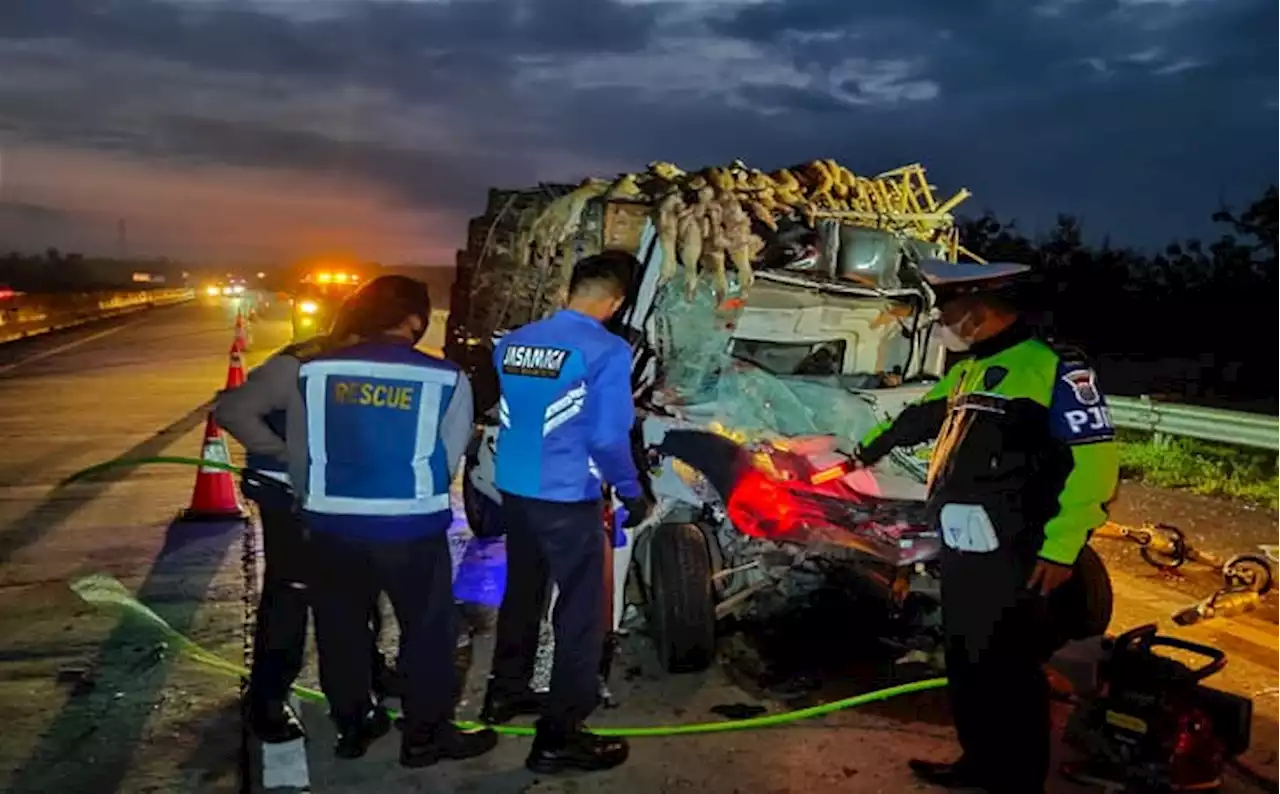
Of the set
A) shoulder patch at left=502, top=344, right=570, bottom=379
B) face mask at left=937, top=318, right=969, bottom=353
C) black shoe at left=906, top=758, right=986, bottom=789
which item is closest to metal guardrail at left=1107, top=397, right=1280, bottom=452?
face mask at left=937, top=318, right=969, bottom=353

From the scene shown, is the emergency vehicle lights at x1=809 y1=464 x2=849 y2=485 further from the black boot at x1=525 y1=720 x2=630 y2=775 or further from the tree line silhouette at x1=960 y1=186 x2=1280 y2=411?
the tree line silhouette at x1=960 y1=186 x2=1280 y2=411

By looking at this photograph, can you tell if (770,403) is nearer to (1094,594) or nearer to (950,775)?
(1094,594)

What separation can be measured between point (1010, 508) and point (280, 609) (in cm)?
278

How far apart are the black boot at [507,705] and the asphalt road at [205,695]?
0.94 ft

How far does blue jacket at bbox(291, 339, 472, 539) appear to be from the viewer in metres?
4.28

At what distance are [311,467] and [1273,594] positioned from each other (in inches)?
231

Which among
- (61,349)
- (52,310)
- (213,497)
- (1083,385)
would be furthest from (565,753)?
(52,310)

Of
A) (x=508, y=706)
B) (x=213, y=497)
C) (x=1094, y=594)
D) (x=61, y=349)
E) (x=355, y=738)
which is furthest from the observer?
(x=61, y=349)

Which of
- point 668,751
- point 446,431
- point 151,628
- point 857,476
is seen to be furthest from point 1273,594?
point 151,628

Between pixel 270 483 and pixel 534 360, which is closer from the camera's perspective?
pixel 534 360

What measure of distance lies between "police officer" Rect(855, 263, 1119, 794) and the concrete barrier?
25760mm

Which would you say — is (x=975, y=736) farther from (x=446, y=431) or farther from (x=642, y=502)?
(x=446, y=431)

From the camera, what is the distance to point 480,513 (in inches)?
293

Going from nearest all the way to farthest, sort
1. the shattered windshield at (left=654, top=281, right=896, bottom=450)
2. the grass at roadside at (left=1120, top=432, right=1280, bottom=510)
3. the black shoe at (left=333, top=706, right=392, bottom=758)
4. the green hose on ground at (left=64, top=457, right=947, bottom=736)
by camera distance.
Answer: the black shoe at (left=333, top=706, right=392, bottom=758) → the green hose on ground at (left=64, top=457, right=947, bottom=736) → the shattered windshield at (left=654, top=281, right=896, bottom=450) → the grass at roadside at (left=1120, top=432, right=1280, bottom=510)
